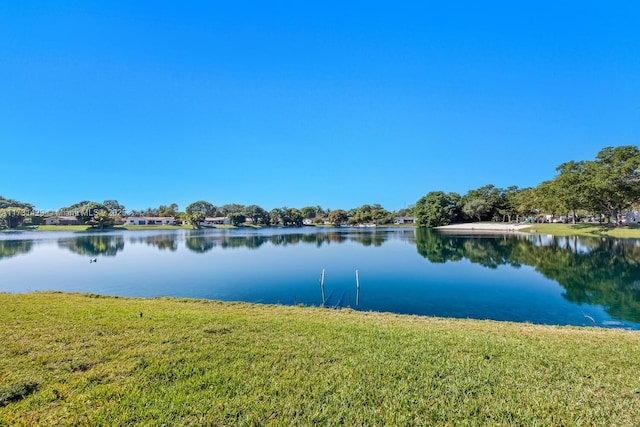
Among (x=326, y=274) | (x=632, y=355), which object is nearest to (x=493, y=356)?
(x=632, y=355)

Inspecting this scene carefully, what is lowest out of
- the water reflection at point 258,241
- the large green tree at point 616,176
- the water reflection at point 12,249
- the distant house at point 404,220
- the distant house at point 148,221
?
the water reflection at point 258,241

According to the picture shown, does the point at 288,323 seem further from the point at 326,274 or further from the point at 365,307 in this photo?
the point at 326,274

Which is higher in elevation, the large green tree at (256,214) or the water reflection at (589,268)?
the large green tree at (256,214)

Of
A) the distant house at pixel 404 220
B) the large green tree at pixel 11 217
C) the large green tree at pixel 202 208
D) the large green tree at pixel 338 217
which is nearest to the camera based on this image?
the large green tree at pixel 11 217

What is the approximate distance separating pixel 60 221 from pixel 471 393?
118m

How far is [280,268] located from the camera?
69.9 ft

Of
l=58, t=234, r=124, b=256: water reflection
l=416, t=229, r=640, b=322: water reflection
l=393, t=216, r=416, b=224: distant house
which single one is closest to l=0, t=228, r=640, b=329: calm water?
l=416, t=229, r=640, b=322: water reflection

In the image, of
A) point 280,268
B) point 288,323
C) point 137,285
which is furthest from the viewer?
point 280,268

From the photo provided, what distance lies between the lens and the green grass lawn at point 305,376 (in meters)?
3.20

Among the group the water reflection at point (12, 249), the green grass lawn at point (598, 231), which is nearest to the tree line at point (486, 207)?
the green grass lawn at point (598, 231)

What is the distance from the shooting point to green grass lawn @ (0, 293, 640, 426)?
3203 millimetres

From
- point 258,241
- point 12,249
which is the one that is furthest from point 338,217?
point 12,249

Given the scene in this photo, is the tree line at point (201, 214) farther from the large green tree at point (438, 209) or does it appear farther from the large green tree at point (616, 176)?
the large green tree at point (616, 176)

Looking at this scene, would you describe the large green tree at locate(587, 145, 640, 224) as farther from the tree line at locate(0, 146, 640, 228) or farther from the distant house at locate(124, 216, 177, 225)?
the distant house at locate(124, 216, 177, 225)
